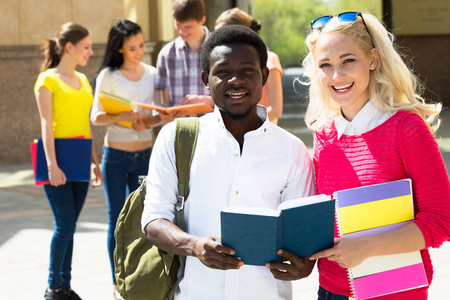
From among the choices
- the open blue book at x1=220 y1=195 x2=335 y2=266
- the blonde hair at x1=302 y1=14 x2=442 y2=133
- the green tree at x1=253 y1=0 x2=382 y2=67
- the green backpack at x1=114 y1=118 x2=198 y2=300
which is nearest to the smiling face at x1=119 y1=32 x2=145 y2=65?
the green backpack at x1=114 y1=118 x2=198 y2=300

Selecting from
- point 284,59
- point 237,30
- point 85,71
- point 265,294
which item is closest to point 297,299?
point 265,294

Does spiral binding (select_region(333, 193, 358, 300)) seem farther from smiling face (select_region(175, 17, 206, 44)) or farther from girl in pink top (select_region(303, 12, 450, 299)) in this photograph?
smiling face (select_region(175, 17, 206, 44))

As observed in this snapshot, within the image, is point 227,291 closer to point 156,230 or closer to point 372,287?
point 156,230

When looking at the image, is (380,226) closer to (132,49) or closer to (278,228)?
(278,228)

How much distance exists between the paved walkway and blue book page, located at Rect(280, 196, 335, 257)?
121 inches

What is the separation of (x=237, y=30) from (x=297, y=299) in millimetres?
3095

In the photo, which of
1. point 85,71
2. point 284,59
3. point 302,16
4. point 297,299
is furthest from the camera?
point 302,16

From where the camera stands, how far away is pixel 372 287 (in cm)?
273

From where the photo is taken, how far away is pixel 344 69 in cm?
287

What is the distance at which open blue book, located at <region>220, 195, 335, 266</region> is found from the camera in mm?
2455

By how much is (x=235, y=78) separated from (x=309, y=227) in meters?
0.63

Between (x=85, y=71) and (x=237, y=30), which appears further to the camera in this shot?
(x=85, y=71)

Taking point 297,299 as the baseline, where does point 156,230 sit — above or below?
above

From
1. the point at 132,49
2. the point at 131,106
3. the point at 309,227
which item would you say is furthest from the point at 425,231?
the point at 132,49
